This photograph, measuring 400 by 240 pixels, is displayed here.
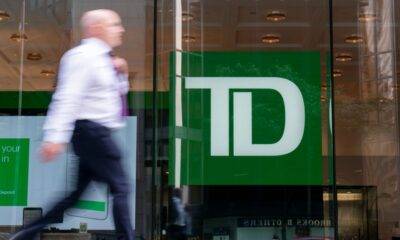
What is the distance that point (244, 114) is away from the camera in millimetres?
10062

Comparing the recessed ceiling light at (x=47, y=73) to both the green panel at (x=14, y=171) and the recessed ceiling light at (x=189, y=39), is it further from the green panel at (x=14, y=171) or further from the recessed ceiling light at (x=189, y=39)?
the recessed ceiling light at (x=189, y=39)

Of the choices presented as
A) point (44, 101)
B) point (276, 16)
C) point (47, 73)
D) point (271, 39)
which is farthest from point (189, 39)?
point (44, 101)

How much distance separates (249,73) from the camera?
10156 mm

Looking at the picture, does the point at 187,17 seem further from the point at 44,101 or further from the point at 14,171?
the point at 14,171

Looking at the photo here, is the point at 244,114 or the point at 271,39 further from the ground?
the point at 271,39

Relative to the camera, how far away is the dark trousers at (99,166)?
418 centimetres

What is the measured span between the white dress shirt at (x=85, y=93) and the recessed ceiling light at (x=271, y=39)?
6250mm

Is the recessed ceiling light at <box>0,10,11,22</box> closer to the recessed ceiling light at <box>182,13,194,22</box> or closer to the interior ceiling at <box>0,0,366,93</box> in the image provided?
the interior ceiling at <box>0,0,366,93</box>

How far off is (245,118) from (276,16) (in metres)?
1.64

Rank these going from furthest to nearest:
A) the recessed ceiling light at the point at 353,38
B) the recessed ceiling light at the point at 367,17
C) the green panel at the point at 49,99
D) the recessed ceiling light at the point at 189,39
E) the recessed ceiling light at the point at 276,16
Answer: the recessed ceiling light at the point at 367,17, the recessed ceiling light at the point at 353,38, the recessed ceiling light at the point at 276,16, the recessed ceiling light at the point at 189,39, the green panel at the point at 49,99

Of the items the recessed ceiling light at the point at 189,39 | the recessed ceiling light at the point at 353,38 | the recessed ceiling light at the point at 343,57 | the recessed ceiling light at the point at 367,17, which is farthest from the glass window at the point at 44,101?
the recessed ceiling light at the point at 367,17

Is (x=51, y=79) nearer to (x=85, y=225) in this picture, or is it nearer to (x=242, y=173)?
(x=85, y=225)

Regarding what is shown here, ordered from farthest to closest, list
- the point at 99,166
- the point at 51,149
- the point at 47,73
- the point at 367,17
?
the point at 367,17
the point at 47,73
the point at 99,166
the point at 51,149

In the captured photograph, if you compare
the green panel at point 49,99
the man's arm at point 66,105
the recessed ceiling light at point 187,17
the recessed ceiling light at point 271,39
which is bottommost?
the man's arm at point 66,105
